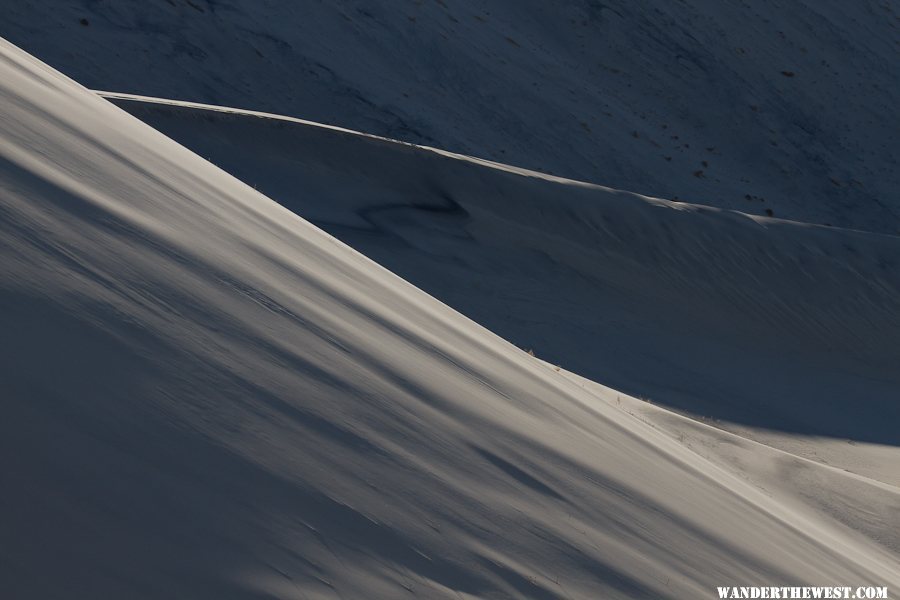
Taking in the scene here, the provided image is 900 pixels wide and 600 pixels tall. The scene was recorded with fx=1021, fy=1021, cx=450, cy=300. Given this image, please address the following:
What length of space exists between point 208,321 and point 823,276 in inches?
282

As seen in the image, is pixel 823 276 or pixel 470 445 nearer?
pixel 470 445

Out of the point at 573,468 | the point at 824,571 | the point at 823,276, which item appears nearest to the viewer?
the point at 573,468

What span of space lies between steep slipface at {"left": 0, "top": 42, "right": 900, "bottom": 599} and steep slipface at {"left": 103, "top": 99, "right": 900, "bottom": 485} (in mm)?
3221

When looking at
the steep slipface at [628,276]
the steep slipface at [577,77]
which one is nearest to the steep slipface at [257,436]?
the steep slipface at [628,276]

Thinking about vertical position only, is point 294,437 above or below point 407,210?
below

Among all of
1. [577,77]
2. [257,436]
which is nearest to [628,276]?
[257,436]

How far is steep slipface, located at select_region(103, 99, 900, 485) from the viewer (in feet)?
21.3

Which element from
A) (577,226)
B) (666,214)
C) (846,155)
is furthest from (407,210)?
(846,155)

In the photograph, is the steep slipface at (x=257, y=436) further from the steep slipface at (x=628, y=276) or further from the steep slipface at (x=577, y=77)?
the steep slipface at (x=577, y=77)

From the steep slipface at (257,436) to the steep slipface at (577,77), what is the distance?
797cm

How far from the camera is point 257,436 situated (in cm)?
181

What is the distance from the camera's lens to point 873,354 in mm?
8047

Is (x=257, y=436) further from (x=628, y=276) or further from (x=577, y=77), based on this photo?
(x=577, y=77)

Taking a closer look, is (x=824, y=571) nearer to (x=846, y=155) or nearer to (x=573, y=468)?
(x=573, y=468)
